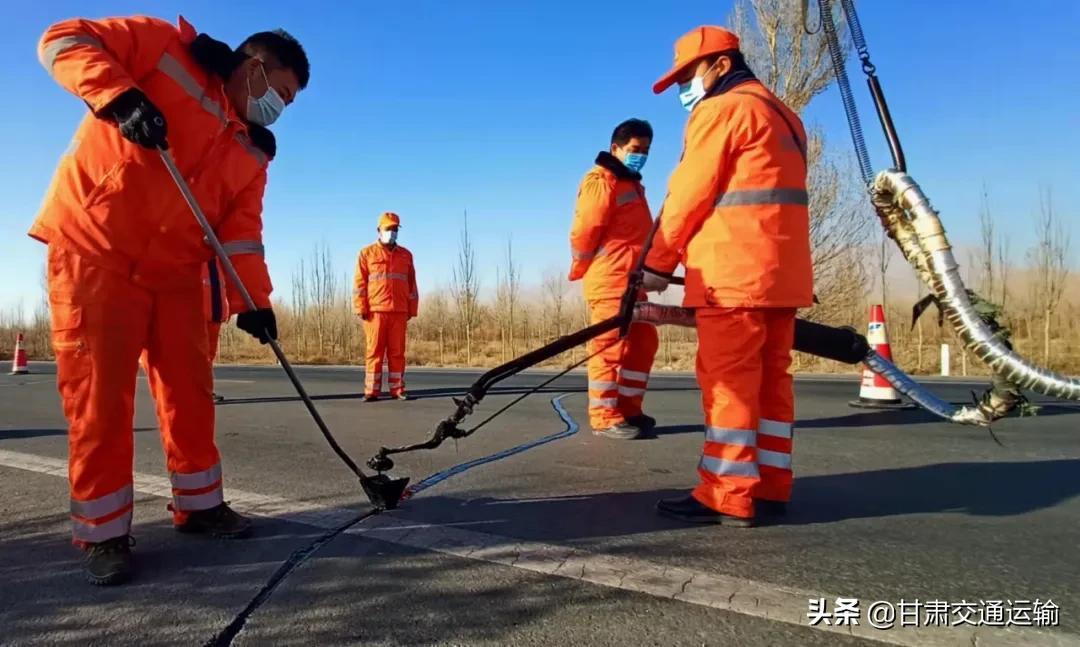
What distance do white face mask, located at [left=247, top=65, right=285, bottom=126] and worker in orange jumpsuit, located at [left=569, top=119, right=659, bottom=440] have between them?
252 centimetres

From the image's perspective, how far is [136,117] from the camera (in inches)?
88.7

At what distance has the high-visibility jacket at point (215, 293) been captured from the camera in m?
2.86

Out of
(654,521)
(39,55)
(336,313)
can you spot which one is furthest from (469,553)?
(336,313)

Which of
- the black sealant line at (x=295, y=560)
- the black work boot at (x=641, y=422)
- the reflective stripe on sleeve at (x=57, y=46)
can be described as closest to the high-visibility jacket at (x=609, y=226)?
the black work boot at (x=641, y=422)

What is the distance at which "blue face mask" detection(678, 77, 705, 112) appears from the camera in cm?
327

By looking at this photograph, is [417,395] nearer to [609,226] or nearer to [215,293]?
[609,226]

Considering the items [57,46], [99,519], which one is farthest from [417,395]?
[57,46]

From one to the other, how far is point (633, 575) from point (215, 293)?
2028mm

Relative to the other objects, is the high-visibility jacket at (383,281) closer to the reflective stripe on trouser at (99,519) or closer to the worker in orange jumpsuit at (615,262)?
the worker in orange jumpsuit at (615,262)

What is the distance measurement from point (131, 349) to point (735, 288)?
230 cm

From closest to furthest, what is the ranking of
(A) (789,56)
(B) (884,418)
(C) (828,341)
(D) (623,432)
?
1. (C) (828,341)
2. (D) (623,432)
3. (B) (884,418)
4. (A) (789,56)

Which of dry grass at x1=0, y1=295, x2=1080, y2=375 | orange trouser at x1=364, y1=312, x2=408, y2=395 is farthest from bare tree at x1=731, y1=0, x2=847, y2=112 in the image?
orange trouser at x1=364, y1=312, x2=408, y2=395

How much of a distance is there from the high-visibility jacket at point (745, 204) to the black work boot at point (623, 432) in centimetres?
216

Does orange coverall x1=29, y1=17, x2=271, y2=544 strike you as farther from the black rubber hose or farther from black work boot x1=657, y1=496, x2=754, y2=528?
the black rubber hose
